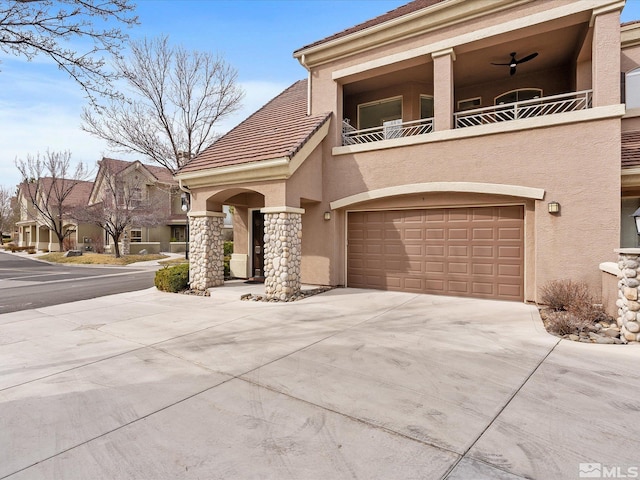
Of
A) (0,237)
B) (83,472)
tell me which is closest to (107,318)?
(83,472)

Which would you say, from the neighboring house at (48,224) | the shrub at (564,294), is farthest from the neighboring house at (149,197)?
the shrub at (564,294)

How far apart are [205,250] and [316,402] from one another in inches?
347

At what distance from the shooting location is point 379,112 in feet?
42.1

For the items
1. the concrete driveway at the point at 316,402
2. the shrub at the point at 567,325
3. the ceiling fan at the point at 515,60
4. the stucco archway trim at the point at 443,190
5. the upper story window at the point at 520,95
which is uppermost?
the ceiling fan at the point at 515,60

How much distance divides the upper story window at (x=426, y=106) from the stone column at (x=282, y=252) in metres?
5.96

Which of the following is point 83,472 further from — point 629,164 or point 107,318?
point 629,164

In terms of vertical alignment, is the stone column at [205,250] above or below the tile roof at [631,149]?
below

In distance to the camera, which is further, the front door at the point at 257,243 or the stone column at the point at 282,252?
the front door at the point at 257,243

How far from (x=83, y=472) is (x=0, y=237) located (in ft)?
255

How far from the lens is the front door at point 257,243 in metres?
13.8

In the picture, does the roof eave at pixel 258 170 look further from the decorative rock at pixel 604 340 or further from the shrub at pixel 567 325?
the decorative rock at pixel 604 340

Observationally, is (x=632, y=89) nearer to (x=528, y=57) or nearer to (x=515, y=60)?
(x=528, y=57)

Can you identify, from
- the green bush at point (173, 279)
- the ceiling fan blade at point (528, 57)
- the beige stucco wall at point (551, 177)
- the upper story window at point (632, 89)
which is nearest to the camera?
the beige stucco wall at point (551, 177)

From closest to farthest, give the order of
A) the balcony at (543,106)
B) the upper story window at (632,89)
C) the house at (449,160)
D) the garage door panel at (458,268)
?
1. the house at (449,160)
2. the balcony at (543,106)
3. the upper story window at (632,89)
4. the garage door panel at (458,268)
